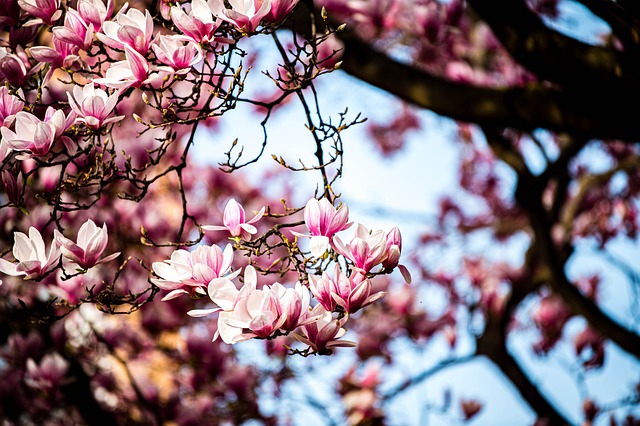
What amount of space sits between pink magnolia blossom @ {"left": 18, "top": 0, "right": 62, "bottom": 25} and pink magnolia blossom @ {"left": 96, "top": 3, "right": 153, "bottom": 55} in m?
0.18

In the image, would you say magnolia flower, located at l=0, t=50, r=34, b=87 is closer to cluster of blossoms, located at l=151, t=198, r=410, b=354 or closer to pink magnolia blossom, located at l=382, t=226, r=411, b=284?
cluster of blossoms, located at l=151, t=198, r=410, b=354

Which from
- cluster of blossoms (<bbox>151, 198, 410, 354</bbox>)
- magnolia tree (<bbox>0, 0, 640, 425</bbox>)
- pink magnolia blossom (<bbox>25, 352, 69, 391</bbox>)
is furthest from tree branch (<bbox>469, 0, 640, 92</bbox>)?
pink magnolia blossom (<bbox>25, 352, 69, 391</bbox>)

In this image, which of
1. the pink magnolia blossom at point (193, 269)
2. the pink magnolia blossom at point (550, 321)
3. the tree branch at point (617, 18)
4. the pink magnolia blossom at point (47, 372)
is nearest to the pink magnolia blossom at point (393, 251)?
the pink magnolia blossom at point (193, 269)

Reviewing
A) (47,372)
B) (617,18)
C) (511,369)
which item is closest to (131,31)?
(617,18)

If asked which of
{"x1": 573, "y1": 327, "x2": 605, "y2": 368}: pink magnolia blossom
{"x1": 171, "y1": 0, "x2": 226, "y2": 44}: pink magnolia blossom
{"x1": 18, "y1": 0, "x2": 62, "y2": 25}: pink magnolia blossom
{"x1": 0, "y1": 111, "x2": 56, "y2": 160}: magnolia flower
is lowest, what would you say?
{"x1": 573, "y1": 327, "x2": 605, "y2": 368}: pink magnolia blossom

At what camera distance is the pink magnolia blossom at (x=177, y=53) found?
129 cm

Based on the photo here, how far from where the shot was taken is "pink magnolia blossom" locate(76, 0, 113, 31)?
4.42 ft

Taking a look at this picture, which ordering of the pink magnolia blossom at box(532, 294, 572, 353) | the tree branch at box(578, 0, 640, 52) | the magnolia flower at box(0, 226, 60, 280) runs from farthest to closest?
the pink magnolia blossom at box(532, 294, 572, 353), the tree branch at box(578, 0, 640, 52), the magnolia flower at box(0, 226, 60, 280)

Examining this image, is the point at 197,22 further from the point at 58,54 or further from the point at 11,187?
the point at 11,187

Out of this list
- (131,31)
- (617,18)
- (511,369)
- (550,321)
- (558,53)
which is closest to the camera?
(131,31)

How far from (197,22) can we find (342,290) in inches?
22.3

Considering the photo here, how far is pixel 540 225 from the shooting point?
338 centimetres

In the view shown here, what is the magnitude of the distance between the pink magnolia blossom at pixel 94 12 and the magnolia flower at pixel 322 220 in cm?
57

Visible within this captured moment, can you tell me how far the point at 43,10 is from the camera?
142 centimetres
